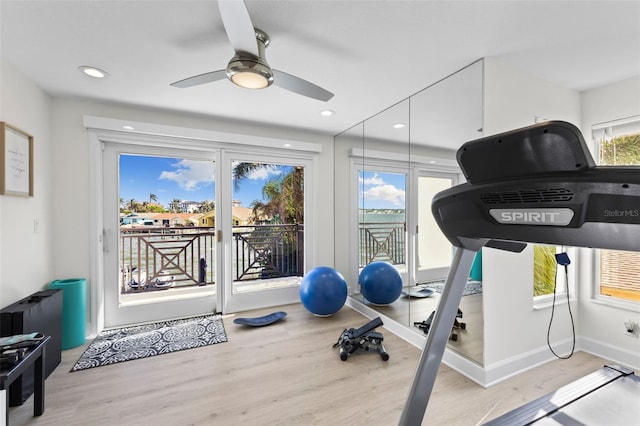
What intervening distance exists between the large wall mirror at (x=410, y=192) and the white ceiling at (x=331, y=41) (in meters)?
0.25

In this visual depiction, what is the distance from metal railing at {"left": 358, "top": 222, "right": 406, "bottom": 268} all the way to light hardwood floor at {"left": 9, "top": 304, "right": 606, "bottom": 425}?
3.06 feet

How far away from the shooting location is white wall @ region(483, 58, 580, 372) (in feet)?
6.45

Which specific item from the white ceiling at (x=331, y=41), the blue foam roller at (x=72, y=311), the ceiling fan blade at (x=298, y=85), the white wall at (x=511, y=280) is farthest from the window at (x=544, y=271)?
the blue foam roller at (x=72, y=311)

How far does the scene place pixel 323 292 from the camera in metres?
3.03

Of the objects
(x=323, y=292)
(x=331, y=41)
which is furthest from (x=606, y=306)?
(x=331, y=41)

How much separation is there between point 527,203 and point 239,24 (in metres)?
1.36

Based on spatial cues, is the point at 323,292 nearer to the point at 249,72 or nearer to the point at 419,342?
the point at 419,342

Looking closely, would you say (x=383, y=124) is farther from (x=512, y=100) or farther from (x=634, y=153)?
(x=634, y=153)

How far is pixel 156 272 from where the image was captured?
126 inches

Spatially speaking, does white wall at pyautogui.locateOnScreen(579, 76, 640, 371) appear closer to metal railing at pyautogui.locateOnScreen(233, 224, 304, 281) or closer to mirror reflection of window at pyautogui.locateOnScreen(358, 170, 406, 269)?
mirror reflection of window at pyautogui.locateOnScreen(358, 170, 406, 269)

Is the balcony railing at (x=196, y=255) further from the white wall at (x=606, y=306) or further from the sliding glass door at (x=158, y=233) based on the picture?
the white wall at (x=606, y=306)

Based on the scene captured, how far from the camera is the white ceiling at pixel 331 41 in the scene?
4.86 ft

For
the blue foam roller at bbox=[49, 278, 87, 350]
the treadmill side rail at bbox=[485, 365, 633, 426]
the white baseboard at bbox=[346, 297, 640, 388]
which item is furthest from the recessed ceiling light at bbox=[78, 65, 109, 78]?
the white baseboard at bbox=[346, 297, 640, 388]

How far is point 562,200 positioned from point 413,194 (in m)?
2.29
